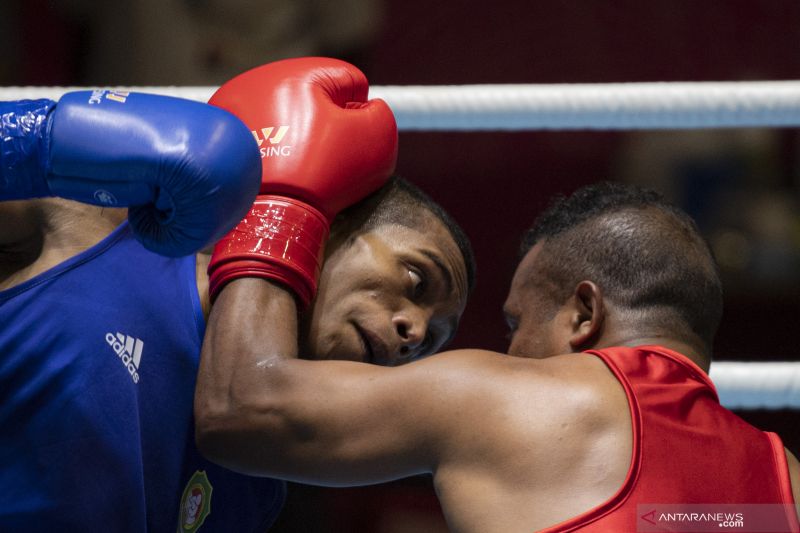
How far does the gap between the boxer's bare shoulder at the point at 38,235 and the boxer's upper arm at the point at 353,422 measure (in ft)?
1.11

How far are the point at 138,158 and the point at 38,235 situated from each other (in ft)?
1.23

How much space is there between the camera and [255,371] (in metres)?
1.35

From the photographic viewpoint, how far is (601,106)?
6.19 feet

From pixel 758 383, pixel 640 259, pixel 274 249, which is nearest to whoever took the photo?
pixel 274 249

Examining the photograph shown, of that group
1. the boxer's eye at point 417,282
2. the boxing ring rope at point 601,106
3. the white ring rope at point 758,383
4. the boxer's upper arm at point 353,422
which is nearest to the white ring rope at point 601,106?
the boxing ring rope at point 601,106

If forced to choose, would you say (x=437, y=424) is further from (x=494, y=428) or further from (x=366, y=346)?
(x=366, y=346)

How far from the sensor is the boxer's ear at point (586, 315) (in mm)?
1561

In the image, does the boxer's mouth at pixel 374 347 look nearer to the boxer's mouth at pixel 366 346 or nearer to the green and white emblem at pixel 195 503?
the boxer's mouth at pixel 366 346

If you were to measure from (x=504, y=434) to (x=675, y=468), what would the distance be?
220mm

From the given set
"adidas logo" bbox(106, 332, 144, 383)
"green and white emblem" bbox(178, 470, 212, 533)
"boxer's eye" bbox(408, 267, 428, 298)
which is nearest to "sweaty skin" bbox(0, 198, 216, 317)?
"adidas logo" bbox(106, 332, 144, 383)

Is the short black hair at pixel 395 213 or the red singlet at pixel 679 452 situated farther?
the short black hair at pixel 395 213

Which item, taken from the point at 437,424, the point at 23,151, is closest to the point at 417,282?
the point at 437,424

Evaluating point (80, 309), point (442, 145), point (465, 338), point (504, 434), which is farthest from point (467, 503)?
point (442, 145)

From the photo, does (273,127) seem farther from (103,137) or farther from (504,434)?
(504,434)
